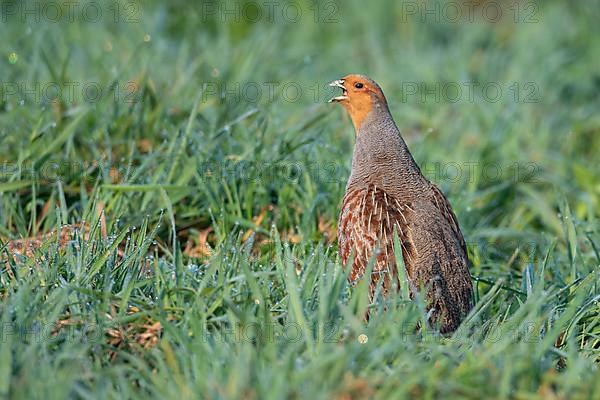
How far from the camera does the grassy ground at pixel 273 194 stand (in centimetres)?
→ 289

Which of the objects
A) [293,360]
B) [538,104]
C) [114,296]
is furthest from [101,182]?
[538,104]

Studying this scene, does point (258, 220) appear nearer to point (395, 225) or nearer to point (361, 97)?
point (361, 97)

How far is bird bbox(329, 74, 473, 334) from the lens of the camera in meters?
3.70

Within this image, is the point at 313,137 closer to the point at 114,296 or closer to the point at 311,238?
the point at 311,238

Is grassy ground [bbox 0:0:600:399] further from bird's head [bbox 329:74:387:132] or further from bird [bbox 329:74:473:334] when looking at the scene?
bird's head [bbox 329:74:387:132]

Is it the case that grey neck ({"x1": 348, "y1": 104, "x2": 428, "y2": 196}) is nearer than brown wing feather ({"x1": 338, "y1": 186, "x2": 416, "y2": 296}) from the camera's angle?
No

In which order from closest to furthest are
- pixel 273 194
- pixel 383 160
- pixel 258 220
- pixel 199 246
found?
pixel 383 160, pixel 199 246, pixel 258 220, pixel 273 194

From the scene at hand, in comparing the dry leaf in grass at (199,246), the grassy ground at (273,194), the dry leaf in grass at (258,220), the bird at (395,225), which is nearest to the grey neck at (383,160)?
the bird at (395,225)

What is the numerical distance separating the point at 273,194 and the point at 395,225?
1.15 metres

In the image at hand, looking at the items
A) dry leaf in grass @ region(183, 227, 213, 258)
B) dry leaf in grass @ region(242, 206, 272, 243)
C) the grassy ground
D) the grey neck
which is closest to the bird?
the grey neck

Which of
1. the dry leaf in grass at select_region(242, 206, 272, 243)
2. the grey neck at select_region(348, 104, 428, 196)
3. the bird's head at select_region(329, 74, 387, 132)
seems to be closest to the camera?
the grey neck at select_region(348, 104, 428, 196)

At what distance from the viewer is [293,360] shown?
2.78 metres

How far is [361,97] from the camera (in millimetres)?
4309

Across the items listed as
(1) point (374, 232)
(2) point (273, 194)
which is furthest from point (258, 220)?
(1) point (374, 232)
